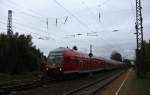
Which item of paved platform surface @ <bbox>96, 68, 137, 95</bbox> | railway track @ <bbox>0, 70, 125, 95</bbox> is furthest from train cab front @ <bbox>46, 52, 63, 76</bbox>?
paved platform surface @ <bbox>96, 68, 137, 95</bbox>

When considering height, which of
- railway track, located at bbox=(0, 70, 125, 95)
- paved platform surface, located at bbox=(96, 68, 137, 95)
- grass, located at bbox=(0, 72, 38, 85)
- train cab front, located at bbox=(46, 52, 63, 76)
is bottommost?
paved platform surface, located at bbox=(96, 68, 137, 95)

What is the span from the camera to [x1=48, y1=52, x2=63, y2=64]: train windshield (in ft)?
109

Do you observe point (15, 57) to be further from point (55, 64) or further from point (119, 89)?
point (119, 89)

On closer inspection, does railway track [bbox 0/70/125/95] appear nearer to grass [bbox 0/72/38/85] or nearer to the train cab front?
the train cab front

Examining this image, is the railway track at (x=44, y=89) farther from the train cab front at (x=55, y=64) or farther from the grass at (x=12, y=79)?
the grass at (x=12, y=79)

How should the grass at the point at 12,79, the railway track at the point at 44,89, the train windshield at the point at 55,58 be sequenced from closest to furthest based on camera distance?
1. the railway track at the point at 44,89
2. the grass at the point at 12,79
3. the train windshield at the point at 55,58

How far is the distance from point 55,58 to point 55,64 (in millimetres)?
770

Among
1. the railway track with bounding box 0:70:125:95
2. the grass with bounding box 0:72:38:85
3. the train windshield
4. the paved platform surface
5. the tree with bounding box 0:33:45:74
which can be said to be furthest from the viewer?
the tree with bounding box 0:33:45:74

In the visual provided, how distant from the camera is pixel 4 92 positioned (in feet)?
63.3

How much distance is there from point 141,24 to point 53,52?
13833 millimetres

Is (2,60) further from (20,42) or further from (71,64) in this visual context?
(71,64)

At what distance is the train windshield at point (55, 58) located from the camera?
33334 mm

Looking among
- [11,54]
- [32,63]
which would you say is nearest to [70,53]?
[11,54]

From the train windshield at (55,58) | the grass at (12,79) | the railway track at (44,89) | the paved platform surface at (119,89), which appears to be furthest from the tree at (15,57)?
the railway track at (44,89)
